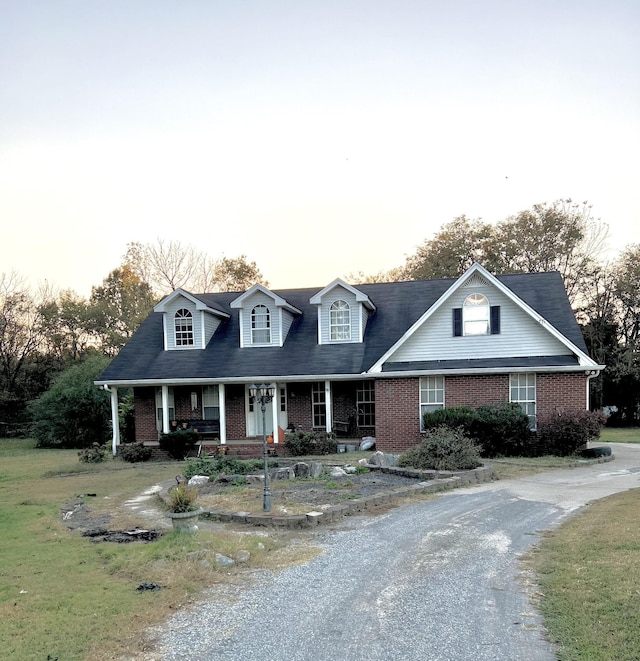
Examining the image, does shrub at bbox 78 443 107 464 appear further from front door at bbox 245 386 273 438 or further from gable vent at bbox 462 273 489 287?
gable vent at bbox 462 273 489 287

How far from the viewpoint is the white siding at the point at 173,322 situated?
78.9 feet

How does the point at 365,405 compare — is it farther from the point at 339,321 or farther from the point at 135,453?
the point at 135,453

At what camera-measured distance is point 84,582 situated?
24.5ft

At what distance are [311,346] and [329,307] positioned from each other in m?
1.65

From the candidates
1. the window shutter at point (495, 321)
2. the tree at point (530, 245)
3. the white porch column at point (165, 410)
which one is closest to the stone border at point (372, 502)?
the window shutter at point (495, 321)

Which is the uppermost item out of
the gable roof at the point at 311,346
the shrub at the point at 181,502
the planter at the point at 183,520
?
the gable roof at the point at 311,346

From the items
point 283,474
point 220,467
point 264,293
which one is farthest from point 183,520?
point 264,293

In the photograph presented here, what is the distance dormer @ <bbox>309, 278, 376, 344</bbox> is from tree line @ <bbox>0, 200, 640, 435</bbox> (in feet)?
68.7

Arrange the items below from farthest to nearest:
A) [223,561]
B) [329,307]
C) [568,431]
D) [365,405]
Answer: [329,307]
[365,405]
[568,431]
[223,561]

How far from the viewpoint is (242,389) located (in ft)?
75.7

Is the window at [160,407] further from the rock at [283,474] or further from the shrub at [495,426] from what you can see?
the shrub at [495,426]

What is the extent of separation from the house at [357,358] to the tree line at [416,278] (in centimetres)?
1856

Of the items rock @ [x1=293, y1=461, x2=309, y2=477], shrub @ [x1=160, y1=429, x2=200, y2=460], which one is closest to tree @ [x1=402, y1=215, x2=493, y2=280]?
shrub @ [x1=160, y1=429, x2=200, y2=460]

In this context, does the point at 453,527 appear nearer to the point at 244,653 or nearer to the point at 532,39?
the point at 244,653
